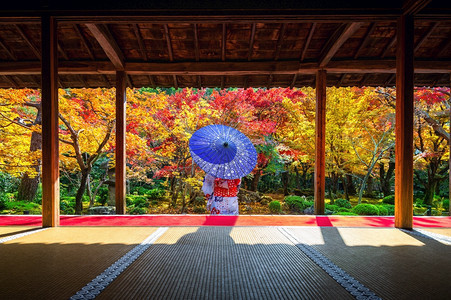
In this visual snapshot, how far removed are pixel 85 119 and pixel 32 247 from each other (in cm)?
499

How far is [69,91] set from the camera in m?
7.34

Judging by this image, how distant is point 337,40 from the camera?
3441 millimetres

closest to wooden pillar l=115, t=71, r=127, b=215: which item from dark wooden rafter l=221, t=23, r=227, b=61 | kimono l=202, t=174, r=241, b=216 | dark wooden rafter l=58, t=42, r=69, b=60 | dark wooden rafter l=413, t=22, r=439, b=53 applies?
dark wooden rafter l=58, t=42, r=69, b=60

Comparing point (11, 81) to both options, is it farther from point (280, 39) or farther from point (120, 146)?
point (280, 39)

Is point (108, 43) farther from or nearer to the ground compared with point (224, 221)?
farther from the ground

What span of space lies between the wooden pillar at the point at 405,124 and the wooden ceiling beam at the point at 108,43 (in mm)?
3740

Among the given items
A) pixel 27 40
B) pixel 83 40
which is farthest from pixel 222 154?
pixel 27 40

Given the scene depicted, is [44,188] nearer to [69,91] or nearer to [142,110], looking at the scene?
[142,110]

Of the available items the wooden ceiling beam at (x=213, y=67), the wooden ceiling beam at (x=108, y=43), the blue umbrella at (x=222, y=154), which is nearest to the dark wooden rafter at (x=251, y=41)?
the wooden ceiling beam at (x=213, y=67)

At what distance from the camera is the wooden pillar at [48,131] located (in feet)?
9.58

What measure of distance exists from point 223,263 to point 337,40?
128 inches

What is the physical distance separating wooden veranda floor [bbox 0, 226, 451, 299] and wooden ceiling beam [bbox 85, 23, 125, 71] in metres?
2.50

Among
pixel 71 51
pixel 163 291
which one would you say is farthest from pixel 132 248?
pixel 71 51

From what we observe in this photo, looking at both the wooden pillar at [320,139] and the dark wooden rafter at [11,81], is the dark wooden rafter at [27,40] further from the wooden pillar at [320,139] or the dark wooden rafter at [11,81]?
the wooden pillar at [320,139]
